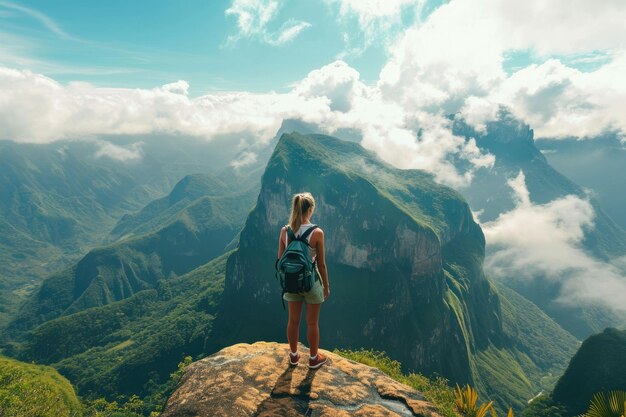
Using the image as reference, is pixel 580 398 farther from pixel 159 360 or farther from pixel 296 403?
pixel 159 360

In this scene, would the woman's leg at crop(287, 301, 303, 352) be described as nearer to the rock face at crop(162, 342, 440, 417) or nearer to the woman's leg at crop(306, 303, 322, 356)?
the woman's leg at crop(306, 303, 322, 356)

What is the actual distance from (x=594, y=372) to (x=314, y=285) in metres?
134

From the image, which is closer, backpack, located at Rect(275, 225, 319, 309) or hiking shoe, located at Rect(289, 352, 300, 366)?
backpack, located at Rect(275, 225, 319, 309)

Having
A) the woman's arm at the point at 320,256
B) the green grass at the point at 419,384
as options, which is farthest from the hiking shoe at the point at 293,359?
the green grass at the point at 419,384

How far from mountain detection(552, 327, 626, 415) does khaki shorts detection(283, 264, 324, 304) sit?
369 ft

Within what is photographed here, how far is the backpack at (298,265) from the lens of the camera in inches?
393

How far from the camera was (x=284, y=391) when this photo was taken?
10148mm

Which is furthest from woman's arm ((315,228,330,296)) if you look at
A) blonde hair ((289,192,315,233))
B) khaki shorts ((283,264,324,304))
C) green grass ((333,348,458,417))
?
green grass ((333,348,458,417))

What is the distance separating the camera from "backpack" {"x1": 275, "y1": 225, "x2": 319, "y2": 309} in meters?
9.99

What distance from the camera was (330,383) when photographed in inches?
427

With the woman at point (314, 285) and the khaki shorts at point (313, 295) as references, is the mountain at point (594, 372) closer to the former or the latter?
the woman at point (314, 285)

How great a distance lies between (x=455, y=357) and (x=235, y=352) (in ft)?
689

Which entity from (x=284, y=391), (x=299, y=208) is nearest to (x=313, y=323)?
(x=284, y=391)

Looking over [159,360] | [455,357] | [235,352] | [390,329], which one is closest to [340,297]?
[390,329]
